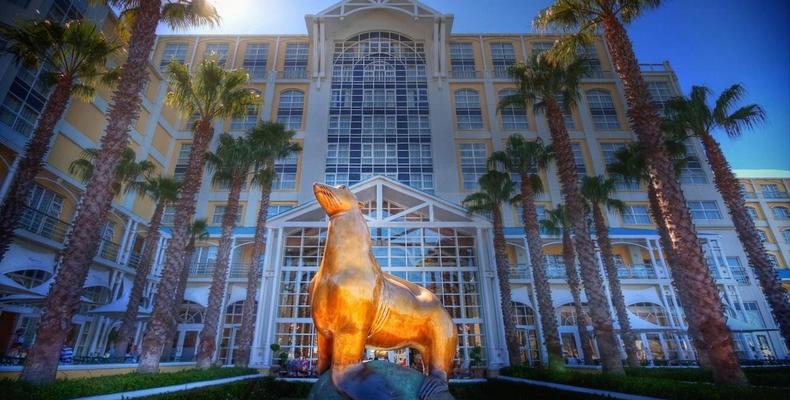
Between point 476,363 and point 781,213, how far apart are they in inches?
1785

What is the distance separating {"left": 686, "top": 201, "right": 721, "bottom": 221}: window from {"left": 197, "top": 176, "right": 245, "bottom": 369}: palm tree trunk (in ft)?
116

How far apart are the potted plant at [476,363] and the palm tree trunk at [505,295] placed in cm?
132

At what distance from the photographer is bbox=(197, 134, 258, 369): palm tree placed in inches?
560

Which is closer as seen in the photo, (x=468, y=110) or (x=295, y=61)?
(x=468, y=110)

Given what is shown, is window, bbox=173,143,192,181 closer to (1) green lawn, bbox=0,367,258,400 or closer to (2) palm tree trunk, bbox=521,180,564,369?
(1) green lawn, bbox=0,367,258,400

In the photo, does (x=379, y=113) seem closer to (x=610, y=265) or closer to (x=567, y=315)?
(x=567, y=315)

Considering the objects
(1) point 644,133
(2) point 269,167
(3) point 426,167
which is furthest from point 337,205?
(3) point 426,167

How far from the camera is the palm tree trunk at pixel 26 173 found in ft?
34.4

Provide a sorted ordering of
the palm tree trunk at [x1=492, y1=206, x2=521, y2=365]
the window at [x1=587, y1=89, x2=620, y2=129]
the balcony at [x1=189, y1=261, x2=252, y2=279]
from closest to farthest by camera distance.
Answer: the palm tree trunk at [x1=492, y1=206, x2=521, y2=365]
the balcony at [x1=189, y1=261, x2=252, y2=279]
the window at [x1=587, y1=89, x2=620, y2=129]

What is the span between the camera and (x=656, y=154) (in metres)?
9.15

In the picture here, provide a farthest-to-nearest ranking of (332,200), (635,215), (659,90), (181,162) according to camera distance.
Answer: (659,90) → (181,162) → (635,215) → (332,200)

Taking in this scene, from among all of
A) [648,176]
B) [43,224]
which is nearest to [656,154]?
[648,176]

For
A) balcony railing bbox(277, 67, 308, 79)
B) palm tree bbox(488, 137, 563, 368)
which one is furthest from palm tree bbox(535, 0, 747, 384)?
balcony railing bbox(277, 67, 308, 79)

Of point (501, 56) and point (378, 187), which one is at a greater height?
point (501, 56)
